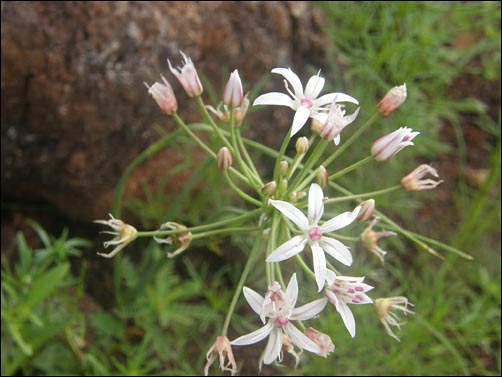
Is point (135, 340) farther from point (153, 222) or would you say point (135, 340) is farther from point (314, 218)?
point (314, 218)

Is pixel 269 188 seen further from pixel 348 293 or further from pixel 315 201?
pixel 348 293

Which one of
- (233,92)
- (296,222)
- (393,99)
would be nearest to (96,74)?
(233,92)

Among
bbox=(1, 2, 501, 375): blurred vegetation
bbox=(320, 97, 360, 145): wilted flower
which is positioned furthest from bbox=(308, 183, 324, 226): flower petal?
bbox=(1, 2, 501, 375): blurred vegetation

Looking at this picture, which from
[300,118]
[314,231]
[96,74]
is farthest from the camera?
[96,74]

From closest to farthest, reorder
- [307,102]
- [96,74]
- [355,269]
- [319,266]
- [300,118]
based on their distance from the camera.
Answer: [319,266], [300,118], [307,102], [96,74], [355,269]

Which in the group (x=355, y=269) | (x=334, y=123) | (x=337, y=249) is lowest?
(x=355, y=269)

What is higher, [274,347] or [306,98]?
[306,98]
